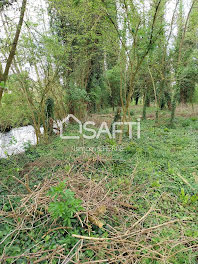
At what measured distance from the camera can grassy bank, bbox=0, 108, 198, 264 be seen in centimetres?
160

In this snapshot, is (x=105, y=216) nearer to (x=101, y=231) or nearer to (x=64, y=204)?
(x=101, y=231)

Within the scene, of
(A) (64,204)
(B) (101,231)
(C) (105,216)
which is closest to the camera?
(A) (64,204)

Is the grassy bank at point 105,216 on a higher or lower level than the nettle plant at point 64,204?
lower

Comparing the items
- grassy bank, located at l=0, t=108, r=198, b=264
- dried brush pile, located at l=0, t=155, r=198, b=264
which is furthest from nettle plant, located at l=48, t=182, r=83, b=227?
dried brush pile, located at l=0, t=155, r=198, b=264

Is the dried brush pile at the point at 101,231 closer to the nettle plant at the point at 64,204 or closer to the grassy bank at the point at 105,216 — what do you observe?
the grassy bank at the point at 105,216

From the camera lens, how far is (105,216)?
2049 millimetres

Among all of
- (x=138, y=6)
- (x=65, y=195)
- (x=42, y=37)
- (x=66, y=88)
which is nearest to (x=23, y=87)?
(x=42, y=37)

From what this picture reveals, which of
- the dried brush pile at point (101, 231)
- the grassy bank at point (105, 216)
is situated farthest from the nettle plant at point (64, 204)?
the dried brush pile at point (101, 231)

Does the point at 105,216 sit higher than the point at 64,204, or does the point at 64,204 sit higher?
the point at 64,204

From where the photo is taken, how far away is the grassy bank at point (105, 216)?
160 centimetres

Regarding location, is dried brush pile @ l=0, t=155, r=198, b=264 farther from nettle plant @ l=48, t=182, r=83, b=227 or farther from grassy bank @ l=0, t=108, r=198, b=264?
nettle plant @ l=48, t=182, r=83, b=227

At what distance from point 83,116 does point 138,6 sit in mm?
6622

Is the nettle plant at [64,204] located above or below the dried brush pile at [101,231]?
above

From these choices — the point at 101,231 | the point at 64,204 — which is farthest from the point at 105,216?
the point at 64,204
